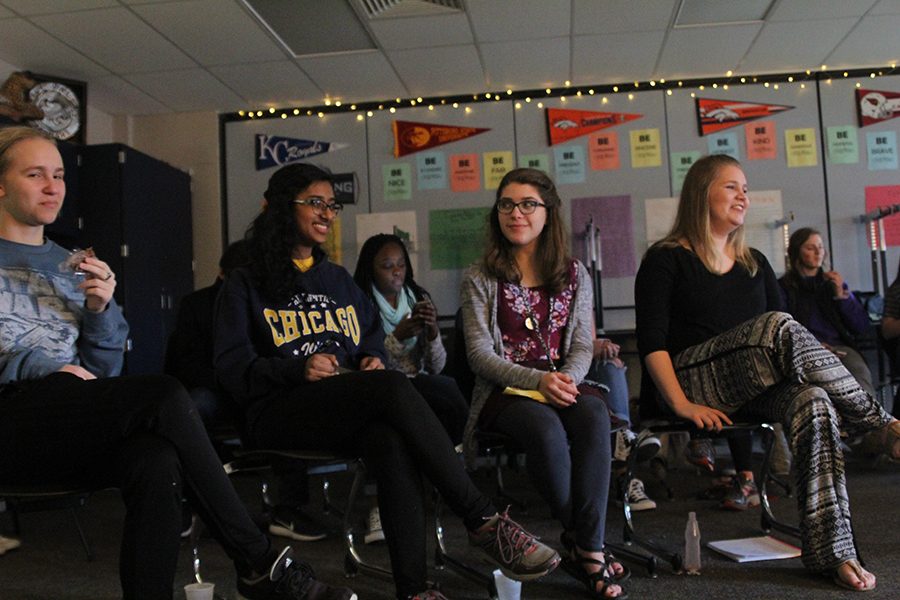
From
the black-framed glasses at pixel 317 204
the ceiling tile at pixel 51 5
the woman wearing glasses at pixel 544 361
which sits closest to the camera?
the woman wearing glasses at pixel 544 361

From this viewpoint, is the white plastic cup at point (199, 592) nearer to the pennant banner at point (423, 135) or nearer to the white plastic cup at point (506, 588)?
the white plastic cup at point (506, 588)

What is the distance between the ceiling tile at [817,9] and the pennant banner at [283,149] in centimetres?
276

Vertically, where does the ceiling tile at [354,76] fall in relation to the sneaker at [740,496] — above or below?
above

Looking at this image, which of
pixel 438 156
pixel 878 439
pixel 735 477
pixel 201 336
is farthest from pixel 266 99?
pixel 878 439

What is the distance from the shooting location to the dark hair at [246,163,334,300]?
218 cm

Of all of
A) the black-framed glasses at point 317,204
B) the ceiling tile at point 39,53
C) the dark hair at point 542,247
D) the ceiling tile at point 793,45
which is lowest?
the dark hair at point 542,247

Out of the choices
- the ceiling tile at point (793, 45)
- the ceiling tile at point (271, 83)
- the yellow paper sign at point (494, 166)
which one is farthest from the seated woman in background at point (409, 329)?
the ceiling tile at point (793, 45)

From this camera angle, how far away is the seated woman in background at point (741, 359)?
1.94 metres

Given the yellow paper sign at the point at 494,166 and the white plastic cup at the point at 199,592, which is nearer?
the white plastic cup at the point at 199,592

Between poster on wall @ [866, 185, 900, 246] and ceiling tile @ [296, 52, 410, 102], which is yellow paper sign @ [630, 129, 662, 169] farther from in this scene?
ceiling tile @ [296, 52, 410, 102]

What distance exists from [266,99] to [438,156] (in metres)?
1.20

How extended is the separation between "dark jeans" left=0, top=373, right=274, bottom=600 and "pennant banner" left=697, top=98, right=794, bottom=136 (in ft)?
13.9

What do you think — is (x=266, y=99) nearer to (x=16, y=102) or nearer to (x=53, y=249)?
(x=16, y=102)

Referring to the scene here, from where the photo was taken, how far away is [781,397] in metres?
2.08
